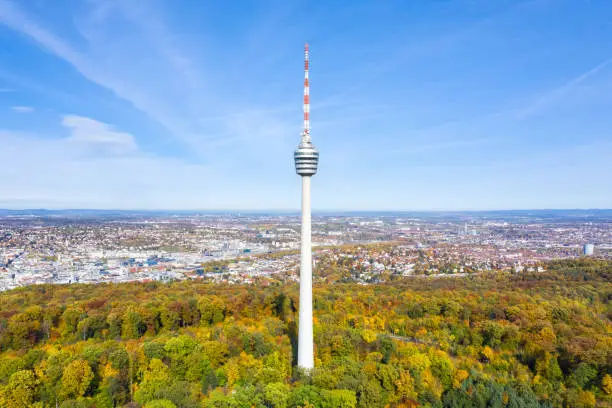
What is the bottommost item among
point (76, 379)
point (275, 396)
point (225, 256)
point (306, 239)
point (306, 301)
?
point (225, 256)

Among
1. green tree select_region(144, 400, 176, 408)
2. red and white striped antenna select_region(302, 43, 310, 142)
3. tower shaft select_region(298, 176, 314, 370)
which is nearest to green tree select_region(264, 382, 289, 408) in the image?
green tree select_region(144, 400, 176, 408)

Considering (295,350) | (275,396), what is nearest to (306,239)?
(295,350)

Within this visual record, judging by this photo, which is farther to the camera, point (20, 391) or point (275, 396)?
point (20, 391)

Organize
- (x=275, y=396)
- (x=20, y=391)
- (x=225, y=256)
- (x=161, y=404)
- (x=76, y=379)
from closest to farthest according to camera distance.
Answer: (x=161, y=404), (x=275, y=396), (x=20, y=391), (x=76, y=379), (x=225, y=256)

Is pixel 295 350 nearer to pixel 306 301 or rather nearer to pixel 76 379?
pixel 306 301

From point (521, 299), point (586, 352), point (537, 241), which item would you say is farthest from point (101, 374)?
point (537, 241)

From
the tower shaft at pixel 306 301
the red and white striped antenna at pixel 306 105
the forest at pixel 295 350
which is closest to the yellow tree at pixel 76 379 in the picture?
the forest at pixel 295 350
